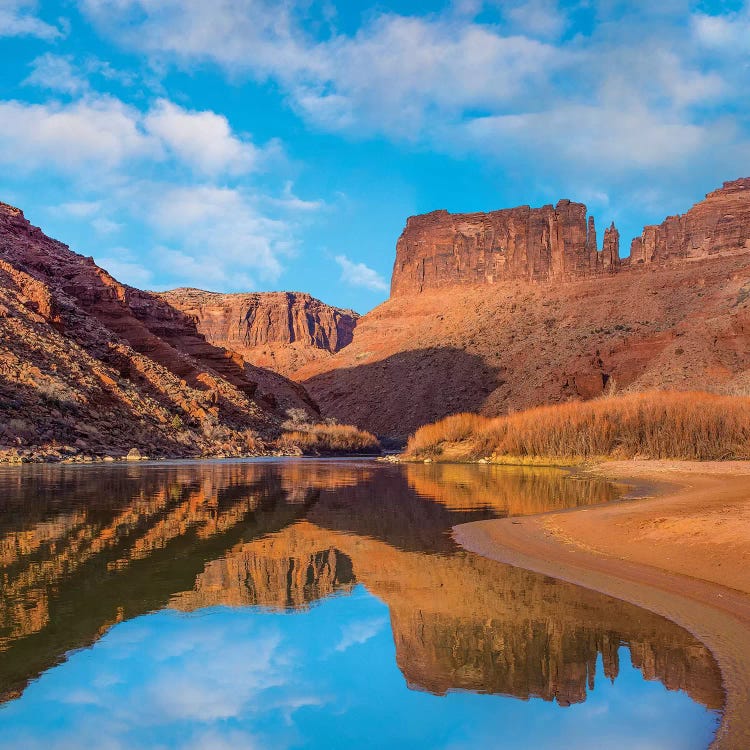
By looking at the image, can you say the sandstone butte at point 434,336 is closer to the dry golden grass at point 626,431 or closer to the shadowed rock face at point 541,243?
the shadowed rock face at point 541,243

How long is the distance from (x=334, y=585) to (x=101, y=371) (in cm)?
3581

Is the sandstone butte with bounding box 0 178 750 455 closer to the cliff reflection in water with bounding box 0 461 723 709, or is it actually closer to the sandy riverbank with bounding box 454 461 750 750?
the cliff reflection in water with bounding box 0 461 723 709

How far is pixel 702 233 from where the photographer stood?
93.8 meters

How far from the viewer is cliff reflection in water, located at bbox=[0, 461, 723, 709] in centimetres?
588

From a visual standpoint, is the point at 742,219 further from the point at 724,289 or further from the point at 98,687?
the point at 98,687

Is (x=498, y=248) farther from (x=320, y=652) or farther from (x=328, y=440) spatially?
(x=320, y=652)

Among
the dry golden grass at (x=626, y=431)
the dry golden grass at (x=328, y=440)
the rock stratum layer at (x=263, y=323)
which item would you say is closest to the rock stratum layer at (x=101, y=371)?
the dry golden grass at (x=328, y=440)

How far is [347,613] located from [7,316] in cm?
3800

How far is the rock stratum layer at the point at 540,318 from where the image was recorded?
63.9 m

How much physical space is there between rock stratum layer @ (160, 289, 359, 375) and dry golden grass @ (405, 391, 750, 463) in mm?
106518

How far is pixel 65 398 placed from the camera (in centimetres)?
3609

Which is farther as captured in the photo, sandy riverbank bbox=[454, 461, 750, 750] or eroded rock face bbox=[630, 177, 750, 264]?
eroded rock face bbox=[630, 177, 750, 264]

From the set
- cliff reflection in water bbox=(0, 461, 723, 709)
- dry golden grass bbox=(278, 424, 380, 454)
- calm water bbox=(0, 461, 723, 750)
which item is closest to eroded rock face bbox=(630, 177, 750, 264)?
dry golden grass bbox=(278, 424, 380, 454)

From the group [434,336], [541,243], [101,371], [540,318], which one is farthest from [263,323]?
[101,371]
